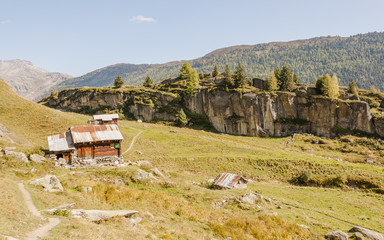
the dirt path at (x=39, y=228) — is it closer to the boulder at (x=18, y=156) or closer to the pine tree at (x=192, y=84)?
the boulder at (x=18, y=156)

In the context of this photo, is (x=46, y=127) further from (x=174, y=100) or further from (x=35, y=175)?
(x=174, y=100)

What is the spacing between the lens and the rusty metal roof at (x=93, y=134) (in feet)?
120

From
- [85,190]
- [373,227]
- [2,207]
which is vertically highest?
[2,207]

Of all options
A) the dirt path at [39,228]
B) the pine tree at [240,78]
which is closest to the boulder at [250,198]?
the dirt path at [39,228]

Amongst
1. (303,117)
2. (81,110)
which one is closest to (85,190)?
(303,117)

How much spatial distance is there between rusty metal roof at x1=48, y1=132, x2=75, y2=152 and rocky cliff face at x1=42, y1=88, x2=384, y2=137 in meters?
58.5

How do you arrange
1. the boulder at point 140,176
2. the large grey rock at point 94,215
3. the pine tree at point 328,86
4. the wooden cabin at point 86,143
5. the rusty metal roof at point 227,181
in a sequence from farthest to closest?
the pine tree at point 328,86, the wooden cabin at point 86,143, the rusty metal roof at point 227,181, the boulder at point 140,176, the large grey rock at point 94,215

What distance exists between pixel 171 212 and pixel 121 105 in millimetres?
87704

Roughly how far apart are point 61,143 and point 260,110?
71.5 m

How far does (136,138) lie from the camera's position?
60.9 m

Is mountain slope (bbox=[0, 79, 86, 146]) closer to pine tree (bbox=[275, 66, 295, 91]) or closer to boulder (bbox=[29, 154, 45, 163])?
boulder (bbox=[29, 154, 45, 163])

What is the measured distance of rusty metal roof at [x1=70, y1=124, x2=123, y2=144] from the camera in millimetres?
36544

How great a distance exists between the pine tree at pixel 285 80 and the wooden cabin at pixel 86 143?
7830cm

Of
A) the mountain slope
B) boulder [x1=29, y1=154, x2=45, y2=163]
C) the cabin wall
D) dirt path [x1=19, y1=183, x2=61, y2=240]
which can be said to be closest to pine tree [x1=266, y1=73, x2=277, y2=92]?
the mountain slope
